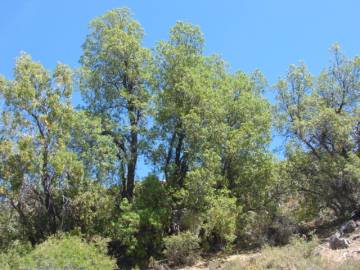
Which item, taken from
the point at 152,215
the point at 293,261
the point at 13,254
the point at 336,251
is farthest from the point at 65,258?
the point at 336,251

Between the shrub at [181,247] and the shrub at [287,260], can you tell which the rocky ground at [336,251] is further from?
the shrub at [181,247]

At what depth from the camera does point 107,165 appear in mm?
30078

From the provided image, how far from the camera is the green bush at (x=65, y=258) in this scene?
22.4 m

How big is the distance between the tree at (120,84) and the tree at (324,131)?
8276 mm

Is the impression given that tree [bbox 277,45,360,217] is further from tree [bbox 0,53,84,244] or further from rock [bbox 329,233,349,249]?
tree [bbox 0,53,84,244]

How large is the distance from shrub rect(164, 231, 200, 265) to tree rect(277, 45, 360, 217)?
8133 millimetres

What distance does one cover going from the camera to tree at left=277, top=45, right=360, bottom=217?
3077 centimetres

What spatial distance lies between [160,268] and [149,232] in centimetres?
380

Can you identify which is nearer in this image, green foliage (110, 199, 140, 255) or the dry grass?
the dry grass

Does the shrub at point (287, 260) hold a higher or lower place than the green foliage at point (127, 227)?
lower

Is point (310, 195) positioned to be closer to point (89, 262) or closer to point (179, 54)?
point (179, 54)

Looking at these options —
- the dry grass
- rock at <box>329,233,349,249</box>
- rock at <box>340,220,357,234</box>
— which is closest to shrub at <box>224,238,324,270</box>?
the dry grass

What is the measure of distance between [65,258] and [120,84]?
1370cm

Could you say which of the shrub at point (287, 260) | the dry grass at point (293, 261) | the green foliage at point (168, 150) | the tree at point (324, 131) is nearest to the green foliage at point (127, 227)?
the green foliage at point (168, 150)
